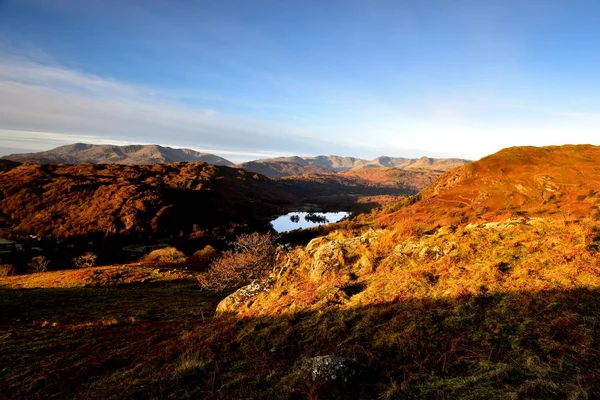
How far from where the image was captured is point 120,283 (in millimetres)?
35031

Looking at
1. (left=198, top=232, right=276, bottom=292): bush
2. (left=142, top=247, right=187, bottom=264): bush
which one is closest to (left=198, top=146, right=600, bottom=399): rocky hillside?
(left=198, top=232, right=276, bottom=292): bush

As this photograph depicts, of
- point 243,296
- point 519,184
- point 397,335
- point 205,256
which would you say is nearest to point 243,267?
point 243,296

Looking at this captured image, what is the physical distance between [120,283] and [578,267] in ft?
130

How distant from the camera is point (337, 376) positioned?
605cm

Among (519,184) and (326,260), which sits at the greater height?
(519,184)

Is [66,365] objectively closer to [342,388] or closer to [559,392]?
[342,388]

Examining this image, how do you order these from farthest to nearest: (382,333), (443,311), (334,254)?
(334,254), (443,311), (382,333)

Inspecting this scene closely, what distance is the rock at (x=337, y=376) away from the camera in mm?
5879

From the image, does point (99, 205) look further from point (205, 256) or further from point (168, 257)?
point (205, 256)

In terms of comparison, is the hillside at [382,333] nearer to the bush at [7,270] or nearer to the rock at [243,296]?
the rock at [243,296]

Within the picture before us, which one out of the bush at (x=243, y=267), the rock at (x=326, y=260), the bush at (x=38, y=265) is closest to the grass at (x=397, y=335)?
the rock at (x=326, y=260)

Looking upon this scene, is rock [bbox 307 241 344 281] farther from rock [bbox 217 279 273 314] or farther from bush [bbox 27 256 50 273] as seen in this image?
bush [bbox 27 256 50 273]

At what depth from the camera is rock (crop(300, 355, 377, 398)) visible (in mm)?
5879

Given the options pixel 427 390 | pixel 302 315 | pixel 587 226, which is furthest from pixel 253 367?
pixel 587 226
